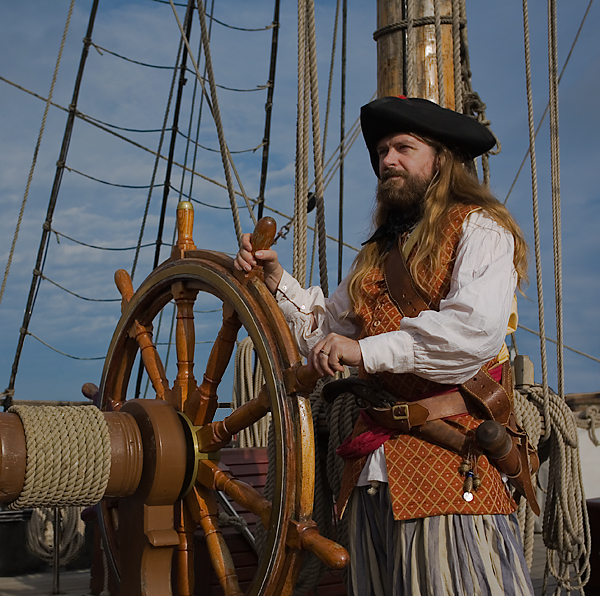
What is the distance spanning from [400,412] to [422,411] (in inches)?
1.9

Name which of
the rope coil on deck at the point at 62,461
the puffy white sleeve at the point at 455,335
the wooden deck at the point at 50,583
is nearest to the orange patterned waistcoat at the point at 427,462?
the puffy white sleeve at the point at 455,335

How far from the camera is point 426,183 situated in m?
1.84

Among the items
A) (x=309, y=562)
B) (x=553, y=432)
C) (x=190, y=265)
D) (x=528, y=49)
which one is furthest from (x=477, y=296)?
(x=528, y=49)

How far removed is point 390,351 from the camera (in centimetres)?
152

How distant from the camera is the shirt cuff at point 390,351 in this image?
151 cm

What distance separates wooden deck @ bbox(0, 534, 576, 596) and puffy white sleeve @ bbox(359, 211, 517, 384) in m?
1.86

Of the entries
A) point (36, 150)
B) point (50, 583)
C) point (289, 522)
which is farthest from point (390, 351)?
point (36, 150)

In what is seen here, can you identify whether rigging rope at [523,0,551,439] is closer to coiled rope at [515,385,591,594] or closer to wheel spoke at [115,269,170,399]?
coiled rope at [515,385,591,594]

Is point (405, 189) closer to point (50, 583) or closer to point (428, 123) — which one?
point (428, 123)

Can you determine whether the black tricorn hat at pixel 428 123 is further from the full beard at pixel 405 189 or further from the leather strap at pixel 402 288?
the leather strap at pixel 402 288

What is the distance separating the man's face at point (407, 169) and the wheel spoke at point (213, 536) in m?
0.84

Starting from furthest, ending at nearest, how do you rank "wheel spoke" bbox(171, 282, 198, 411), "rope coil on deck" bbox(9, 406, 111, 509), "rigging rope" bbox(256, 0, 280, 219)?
"rigging rope" bbox(256, 0, 280, 219) → "wheel spoke" bbox(171, 282, 198, 411) → "rope coil on deck" bbox(9, 406, 111, 509)

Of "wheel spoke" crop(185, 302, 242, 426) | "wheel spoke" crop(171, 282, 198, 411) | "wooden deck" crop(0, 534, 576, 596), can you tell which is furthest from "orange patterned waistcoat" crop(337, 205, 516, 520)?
"wooden deck" crop(0, 534, 576, 596)

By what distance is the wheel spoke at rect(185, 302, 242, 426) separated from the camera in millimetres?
1834
